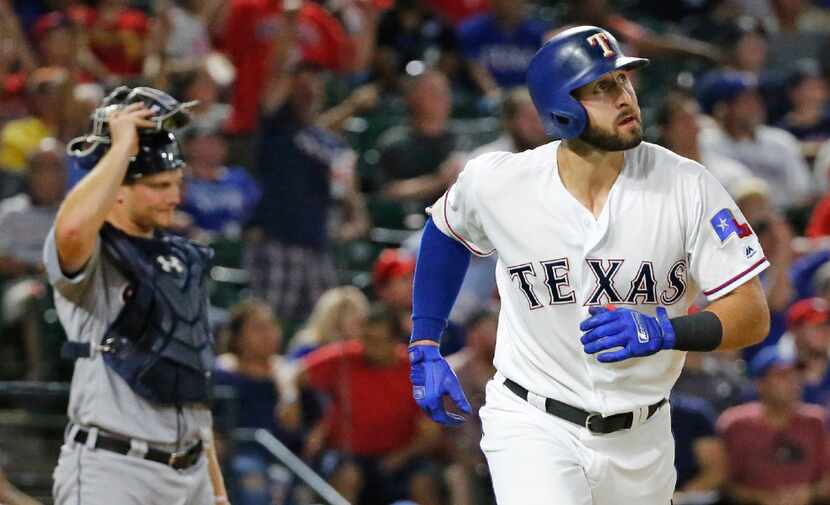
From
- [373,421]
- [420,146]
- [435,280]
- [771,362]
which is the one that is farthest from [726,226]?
[420,146]

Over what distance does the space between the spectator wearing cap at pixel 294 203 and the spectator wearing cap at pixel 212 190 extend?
0.39 feet

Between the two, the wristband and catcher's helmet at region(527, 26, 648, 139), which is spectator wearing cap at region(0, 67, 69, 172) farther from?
the wristband

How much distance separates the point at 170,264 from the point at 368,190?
4888 millimetres

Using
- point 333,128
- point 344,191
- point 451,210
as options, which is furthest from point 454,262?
point 333,128

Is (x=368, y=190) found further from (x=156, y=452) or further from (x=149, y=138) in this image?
(x=156, y=452)

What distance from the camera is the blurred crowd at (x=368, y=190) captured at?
23.2 ft

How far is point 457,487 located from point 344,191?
2.52 metres

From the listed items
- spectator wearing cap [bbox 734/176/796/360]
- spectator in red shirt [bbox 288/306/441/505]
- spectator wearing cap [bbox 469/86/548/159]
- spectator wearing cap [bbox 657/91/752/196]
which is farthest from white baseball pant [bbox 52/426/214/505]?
spectator wearing cap [bbox 657/91/752/196]

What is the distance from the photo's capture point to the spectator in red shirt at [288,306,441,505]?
271 inches

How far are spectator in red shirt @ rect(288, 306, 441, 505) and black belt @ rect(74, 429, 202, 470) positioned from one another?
2.38 m

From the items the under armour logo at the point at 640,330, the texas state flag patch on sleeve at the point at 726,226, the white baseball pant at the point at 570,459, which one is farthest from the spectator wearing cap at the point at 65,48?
the under armour logo at the point at 640,330

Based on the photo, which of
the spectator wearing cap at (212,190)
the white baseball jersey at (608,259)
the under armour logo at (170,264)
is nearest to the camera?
the white baseball jersey at (608,259)

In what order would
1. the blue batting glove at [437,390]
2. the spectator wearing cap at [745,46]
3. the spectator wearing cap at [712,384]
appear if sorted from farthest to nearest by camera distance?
the spectator wearing cap at [745,46], the spectator wearing cap at [712,384], the blue batting glove at [437,390]

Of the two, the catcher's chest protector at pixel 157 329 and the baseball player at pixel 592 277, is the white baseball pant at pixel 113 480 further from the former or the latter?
the baseball player at pixel 592 277
